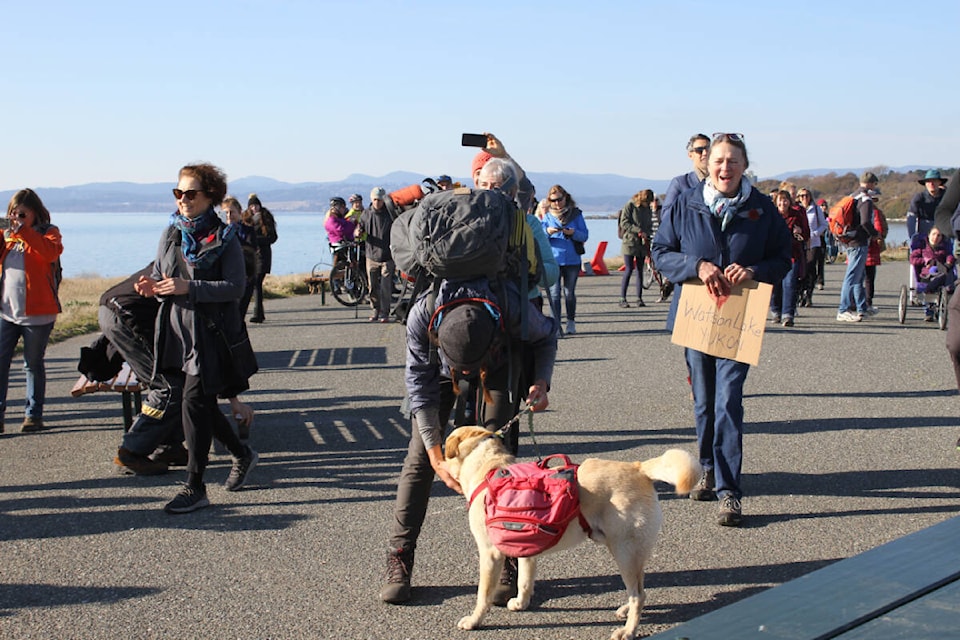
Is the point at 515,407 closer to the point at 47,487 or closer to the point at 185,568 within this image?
the point at 185,568

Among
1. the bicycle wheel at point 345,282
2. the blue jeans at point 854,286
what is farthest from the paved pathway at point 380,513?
the bicycle wheel at point 345,282

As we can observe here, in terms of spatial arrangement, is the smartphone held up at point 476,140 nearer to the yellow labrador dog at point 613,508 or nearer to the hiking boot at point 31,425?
the yellow labrador dog at point 613,508

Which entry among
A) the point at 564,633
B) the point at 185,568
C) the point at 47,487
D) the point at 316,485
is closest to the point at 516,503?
the point at 564,633

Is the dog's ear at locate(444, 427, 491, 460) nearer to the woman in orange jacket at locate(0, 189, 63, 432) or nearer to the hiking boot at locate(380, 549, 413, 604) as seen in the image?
the hiking boot at locate(380, 549, 413, 604)

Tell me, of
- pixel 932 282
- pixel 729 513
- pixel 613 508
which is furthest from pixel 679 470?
pixel 932 282

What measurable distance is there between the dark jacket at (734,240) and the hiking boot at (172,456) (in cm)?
360

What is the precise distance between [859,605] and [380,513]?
371cm

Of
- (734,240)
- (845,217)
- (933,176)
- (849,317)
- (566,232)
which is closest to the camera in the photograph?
(734,240)

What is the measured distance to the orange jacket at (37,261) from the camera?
786cm

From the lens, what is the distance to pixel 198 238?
18.5 ft

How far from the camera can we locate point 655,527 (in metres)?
3.70

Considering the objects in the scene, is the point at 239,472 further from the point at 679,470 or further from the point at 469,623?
the point at 679,470

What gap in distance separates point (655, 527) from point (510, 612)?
84 centimetres

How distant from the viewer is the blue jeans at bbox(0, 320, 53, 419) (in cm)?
791
